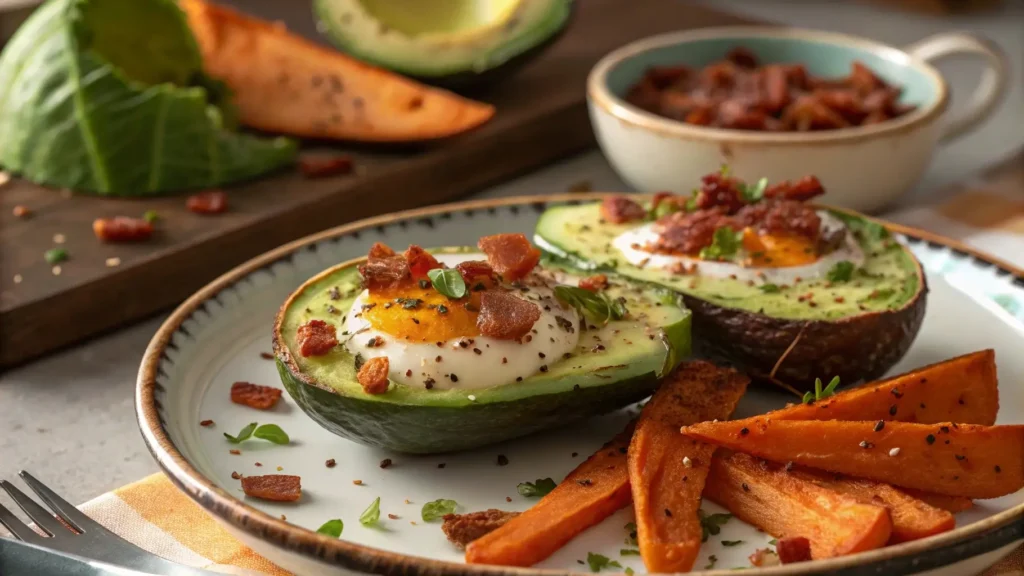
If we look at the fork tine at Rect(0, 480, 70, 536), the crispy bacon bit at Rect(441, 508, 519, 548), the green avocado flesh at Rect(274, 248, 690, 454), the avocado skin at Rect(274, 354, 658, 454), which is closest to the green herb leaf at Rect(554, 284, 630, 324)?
the green avocado flesh at Rect(274, 248, 690, 454)

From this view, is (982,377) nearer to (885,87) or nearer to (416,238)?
(416,238)

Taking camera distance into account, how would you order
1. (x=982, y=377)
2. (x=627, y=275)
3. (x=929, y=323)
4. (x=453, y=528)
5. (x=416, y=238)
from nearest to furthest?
1. (x=453, y=528)
2. (x=982, y=377)
3. (x=627, y=275)
4. (x=929, y=323)
5. (x=416, y=238)

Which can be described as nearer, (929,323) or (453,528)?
(453,528)

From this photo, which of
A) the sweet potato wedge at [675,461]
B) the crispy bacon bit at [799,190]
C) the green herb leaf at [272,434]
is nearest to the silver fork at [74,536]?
the green herb leaf at [272,434]

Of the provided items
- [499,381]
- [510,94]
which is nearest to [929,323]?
[499,381]

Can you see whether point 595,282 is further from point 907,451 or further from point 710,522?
point 907,451

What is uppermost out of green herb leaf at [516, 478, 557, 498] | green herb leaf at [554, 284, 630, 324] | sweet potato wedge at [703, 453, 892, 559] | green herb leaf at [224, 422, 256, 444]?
green herb leaf at [554, 284, 630, 324]

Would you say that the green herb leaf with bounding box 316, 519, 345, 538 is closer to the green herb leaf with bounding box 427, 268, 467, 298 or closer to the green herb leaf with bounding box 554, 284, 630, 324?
the green herb leaf with bounding box 427, 268, 467, 298

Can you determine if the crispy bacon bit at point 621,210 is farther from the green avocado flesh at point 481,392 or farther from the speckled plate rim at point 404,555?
the speckled plate rim at point 404,555
